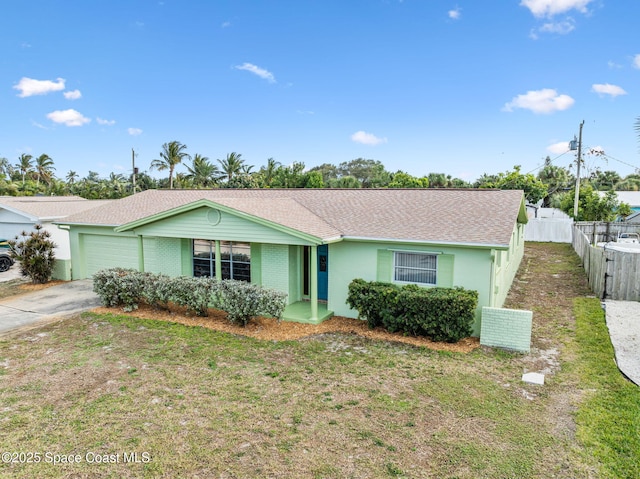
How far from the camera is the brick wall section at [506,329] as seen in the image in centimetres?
883

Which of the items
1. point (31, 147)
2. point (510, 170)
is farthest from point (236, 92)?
point (31, 147)

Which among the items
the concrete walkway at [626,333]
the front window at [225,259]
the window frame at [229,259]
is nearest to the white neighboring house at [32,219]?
the front window at [225,259]

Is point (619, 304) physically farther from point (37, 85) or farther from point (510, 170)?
point (37, 85)

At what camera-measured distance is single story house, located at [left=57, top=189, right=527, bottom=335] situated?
32.9 ft

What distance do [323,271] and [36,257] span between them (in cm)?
1163

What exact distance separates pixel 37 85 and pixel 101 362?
3465 cm

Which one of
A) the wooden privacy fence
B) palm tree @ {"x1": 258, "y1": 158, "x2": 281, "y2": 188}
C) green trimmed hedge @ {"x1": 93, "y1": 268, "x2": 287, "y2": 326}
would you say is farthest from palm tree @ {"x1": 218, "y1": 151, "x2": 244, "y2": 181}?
the wooden privacy fence

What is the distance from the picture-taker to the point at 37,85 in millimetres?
32719

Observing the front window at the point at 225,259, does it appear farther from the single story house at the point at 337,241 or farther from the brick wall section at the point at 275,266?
the brick wall section at the point at 275,266

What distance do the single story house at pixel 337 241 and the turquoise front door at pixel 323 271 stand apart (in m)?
0.03

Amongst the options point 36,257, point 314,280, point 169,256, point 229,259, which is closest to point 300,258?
point 314,280

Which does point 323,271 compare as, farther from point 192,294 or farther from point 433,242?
point 192,294

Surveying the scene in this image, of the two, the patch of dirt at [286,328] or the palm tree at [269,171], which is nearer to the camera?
the patch of dirt at [286,328]

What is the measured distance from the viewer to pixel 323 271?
40.0 ft
